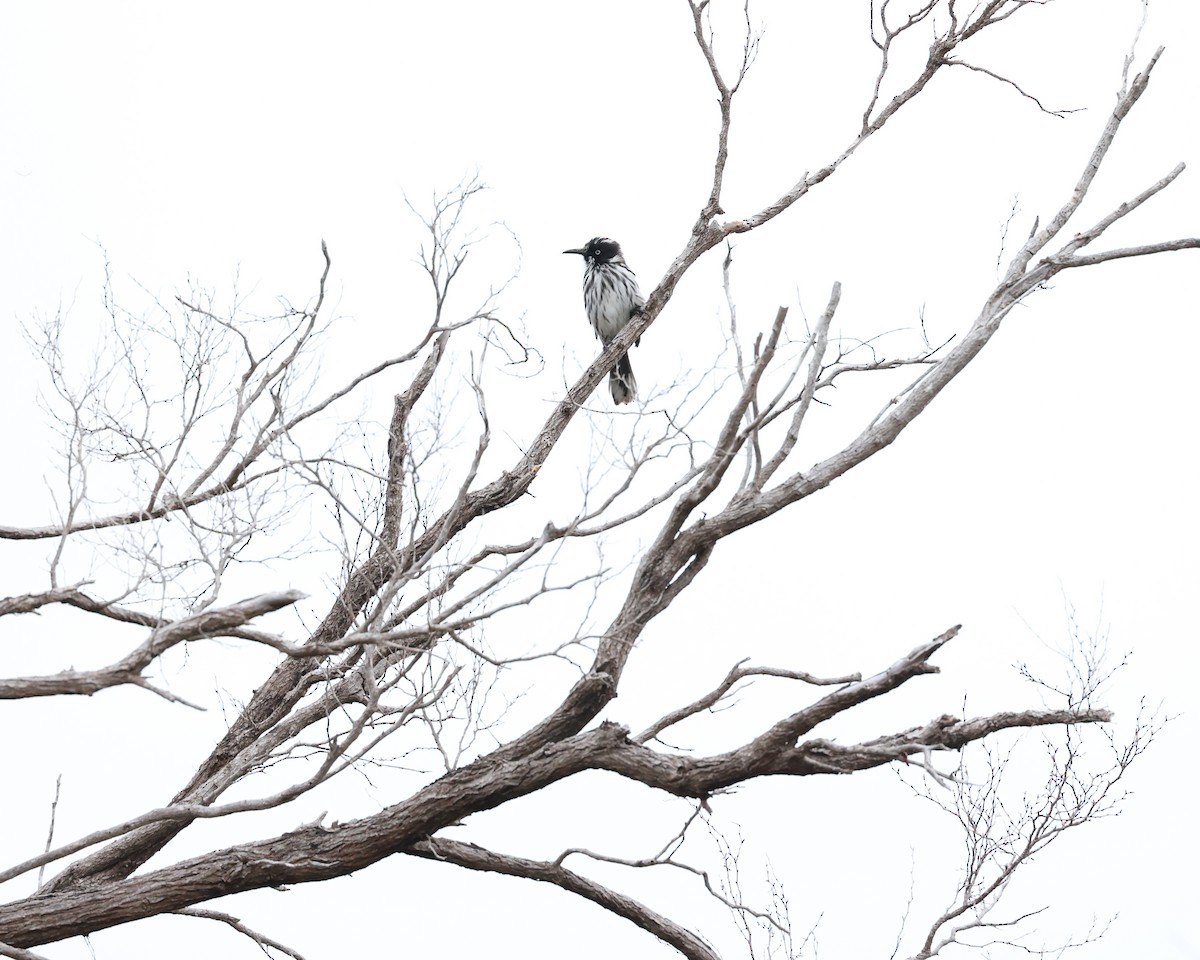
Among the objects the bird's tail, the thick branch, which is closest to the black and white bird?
the bird's tail

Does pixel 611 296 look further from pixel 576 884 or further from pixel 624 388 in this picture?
pixel 576 884

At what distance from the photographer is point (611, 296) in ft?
33.8

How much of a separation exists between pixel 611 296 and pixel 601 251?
58 centimetres

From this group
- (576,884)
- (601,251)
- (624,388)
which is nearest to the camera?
(576,884)

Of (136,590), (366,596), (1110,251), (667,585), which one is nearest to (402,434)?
(366,596)

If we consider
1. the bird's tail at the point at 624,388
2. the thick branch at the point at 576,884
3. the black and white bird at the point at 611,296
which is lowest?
the thick branch at the point at 576,884

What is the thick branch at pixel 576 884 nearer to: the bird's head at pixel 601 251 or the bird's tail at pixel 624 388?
the bird's tail at pixel 624 388

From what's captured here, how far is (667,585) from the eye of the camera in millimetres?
5461

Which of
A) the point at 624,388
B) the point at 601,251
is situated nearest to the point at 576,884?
the point at 624,388

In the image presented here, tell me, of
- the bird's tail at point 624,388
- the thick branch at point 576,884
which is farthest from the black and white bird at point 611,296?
the thick branch at point 576,884

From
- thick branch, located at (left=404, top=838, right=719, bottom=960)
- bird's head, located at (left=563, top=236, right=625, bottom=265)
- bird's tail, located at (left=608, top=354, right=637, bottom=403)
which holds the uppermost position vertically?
bird's head, located at (left=563, top=236, right=625, bottom=265)

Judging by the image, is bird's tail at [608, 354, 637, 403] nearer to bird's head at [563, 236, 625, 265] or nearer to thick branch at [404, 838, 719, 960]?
bird's head at [563, 236, 625, 265]

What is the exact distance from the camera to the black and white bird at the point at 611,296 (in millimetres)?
10172

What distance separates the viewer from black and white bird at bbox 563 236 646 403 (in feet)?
33.4
